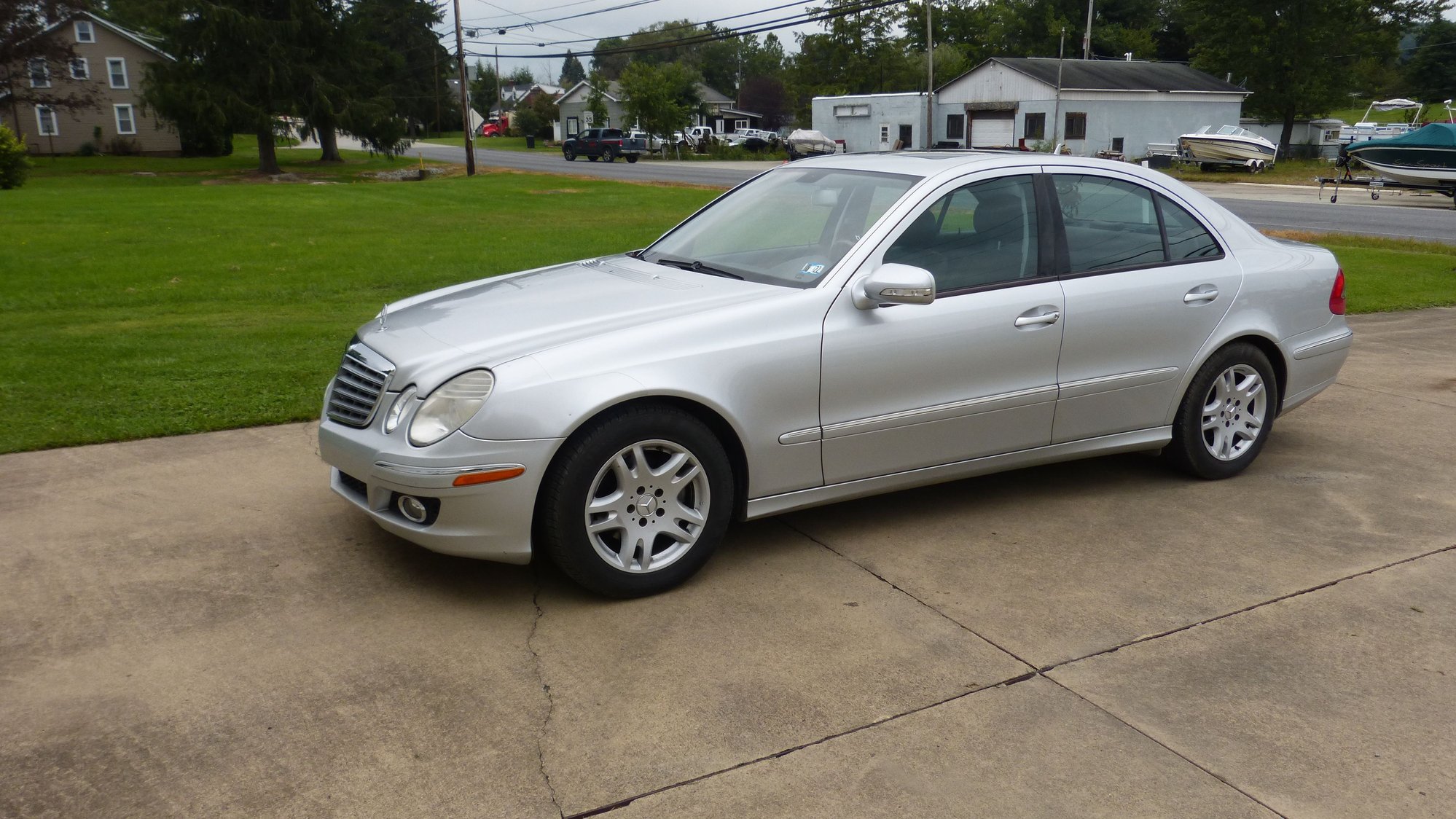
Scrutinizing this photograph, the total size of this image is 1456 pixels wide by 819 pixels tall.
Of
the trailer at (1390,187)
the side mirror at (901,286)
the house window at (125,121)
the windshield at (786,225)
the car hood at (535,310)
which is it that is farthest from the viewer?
the house window at (125,121)

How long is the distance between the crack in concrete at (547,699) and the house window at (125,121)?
60.6m

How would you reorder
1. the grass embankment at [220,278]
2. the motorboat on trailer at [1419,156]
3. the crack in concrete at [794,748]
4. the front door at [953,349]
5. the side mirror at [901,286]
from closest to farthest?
1. the crack in concrete at [794,748]
2. the side mirror at [901,286]
3. the front door at [953,349]
4. the grass embankment at [220,278]
5. the motorboat on trailer at [1419,156]

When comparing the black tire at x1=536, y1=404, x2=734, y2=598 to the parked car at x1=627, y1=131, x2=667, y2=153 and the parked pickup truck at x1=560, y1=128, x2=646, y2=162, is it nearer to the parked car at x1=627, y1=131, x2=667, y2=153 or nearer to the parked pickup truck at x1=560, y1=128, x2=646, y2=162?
the parked pickup truck at x1=560, y1=128, x2=646, y2=162

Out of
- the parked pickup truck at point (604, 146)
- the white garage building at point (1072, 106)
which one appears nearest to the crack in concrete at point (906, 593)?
the white garage building at point (1072, 106)

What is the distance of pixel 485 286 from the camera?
5.23 meters

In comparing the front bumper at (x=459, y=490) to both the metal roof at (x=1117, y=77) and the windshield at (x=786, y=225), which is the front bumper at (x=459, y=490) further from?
the metal roof at (x=1117, y=77)

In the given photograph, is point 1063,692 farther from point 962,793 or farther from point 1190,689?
point 962,793

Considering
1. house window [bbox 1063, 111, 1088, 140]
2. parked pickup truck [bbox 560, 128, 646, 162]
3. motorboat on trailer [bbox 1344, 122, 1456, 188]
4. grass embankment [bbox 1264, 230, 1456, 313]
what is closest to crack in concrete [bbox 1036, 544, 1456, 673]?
grass embankment [bbox 1264, 230, 1456, 313]

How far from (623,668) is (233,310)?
7.91 m

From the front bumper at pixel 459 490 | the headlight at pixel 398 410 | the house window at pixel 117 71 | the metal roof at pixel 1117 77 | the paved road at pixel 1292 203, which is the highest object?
the house window at pixel 117 71

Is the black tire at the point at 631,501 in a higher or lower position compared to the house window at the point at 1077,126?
lower

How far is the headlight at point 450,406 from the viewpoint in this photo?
3.94 m

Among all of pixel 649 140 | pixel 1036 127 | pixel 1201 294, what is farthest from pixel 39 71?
pixel 1201 294

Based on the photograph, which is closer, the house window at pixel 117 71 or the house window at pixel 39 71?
the house window at pixel 39 71
